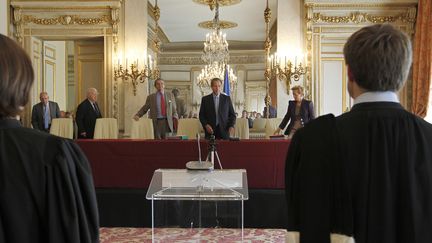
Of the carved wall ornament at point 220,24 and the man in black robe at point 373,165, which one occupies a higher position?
the carved wall ornament at point 220,24

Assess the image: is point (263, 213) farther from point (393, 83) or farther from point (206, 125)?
point (393, 83)

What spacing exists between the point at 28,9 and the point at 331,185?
835cm

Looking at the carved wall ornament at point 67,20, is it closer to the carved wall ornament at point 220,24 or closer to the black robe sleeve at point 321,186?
the carved wall ornament at point 220,24

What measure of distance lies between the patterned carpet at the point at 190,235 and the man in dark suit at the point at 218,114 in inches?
91.3

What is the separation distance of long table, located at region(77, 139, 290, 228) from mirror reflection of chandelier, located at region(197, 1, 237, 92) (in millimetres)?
3784

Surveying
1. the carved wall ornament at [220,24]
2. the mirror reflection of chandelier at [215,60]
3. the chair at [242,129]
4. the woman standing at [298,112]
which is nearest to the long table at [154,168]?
the woman standing at [298,112]

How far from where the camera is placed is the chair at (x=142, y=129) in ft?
23.3

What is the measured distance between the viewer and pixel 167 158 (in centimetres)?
453

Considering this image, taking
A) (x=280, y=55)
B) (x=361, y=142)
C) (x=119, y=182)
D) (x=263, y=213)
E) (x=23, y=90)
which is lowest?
(x=263, y=213)

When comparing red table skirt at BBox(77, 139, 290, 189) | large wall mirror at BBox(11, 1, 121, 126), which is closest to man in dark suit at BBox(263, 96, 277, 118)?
large wall mirror at BBox(11, 1, 121, 126)

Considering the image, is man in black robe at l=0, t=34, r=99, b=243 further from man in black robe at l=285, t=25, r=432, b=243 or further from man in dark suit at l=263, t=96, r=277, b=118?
man in dark suit at l=263, t=96, r=277, b=118

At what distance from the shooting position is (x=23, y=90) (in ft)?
3.72

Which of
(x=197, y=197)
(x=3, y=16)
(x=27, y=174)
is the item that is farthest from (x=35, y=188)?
(x=3, y=16)

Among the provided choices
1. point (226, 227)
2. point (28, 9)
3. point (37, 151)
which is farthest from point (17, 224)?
point (28, 9)
